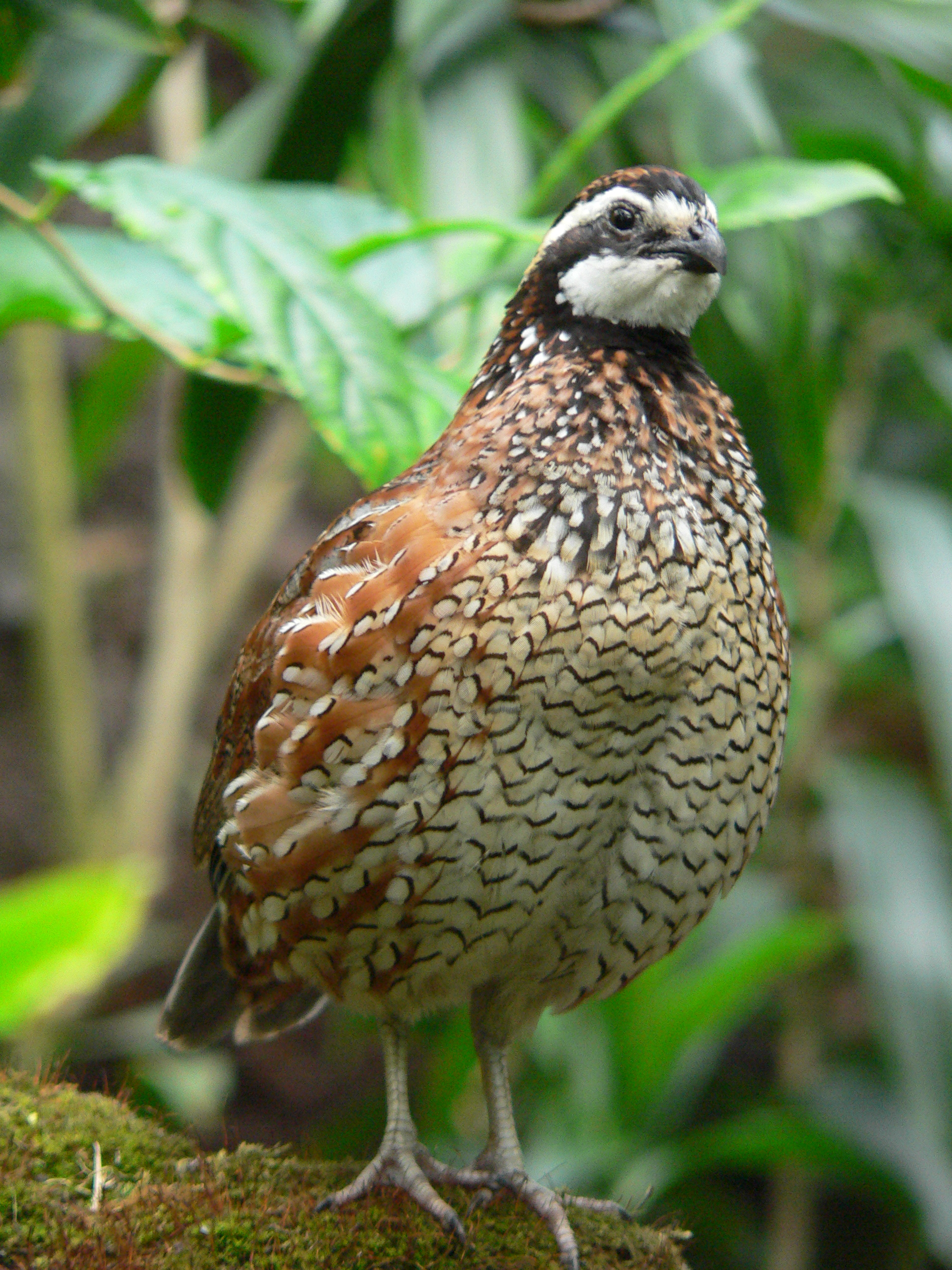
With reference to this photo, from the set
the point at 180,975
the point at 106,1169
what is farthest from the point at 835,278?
the point at 106,1169

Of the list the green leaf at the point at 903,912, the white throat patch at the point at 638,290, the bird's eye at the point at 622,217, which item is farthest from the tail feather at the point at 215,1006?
the green leaf at the point at 903,912

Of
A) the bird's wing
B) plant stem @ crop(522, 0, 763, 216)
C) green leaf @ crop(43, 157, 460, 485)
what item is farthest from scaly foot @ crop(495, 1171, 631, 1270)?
plant stem @ crop(522, 0, 763, 216)

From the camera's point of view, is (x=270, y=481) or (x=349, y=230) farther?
(x=270, y=481)

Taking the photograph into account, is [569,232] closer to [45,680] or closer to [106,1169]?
[106,1169]

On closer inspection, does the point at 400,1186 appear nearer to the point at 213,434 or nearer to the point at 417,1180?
the point at 417,1180

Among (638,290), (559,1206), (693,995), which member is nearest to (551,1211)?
(559,1206)

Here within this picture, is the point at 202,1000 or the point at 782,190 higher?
the point at 782,190

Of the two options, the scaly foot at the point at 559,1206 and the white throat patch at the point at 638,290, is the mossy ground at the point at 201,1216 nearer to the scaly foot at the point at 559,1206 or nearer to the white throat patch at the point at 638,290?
the scaly foot at the point at 559,1206
